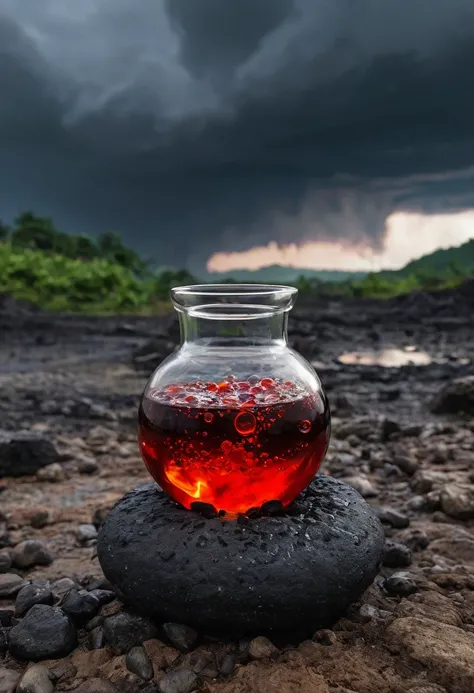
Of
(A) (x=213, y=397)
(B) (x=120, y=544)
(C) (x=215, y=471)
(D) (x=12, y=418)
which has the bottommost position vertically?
(D) (x=12, y=418)

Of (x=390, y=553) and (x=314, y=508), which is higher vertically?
(x=314, y=508)

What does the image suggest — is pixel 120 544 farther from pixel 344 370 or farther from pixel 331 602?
pixel 344 370

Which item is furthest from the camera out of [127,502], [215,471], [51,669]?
[127,502]

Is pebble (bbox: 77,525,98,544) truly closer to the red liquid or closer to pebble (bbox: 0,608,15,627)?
pebble (bbox: 0,608,15,627)

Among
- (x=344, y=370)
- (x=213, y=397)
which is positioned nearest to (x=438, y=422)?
(x=344, y=370)

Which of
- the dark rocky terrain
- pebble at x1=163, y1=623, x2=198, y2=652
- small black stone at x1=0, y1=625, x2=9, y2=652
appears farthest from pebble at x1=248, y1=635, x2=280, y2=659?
small black stone at x1=0, y1=625, x2=9, y2=652

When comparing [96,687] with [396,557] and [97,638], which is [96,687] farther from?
[396,557]
